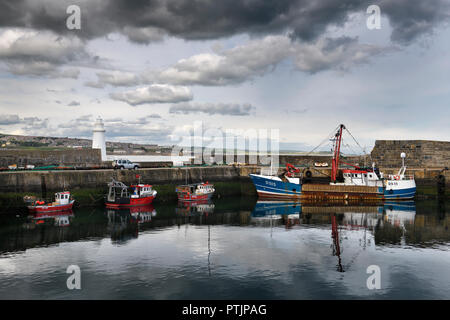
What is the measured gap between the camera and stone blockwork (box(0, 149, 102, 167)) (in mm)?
41353

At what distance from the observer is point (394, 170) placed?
170 ft

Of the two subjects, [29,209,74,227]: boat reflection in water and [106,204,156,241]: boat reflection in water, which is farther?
[29,209,74,227]: boat reflection in water

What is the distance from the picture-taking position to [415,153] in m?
53.2

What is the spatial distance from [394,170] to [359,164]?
880cm

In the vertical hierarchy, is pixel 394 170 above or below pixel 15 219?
above

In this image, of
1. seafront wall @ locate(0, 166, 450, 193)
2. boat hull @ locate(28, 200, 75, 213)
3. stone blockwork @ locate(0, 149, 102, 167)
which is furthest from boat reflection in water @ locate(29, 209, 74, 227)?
stone blockwork @ locate(0, 149, 102, 167)

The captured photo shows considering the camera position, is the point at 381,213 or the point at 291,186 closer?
the point at 381,213

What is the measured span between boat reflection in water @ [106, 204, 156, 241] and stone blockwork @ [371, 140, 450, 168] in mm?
39149

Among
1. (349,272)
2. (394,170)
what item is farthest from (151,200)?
(394,170)

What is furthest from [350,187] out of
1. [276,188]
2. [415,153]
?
[415,153]

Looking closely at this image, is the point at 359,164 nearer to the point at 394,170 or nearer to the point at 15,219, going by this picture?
the point at 394,170

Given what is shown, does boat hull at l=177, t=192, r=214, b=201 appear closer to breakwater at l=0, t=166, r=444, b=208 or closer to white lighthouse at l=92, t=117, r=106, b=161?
breakwater at l=0, t=166, r=444, b=208

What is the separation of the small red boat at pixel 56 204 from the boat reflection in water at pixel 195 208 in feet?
35.1
